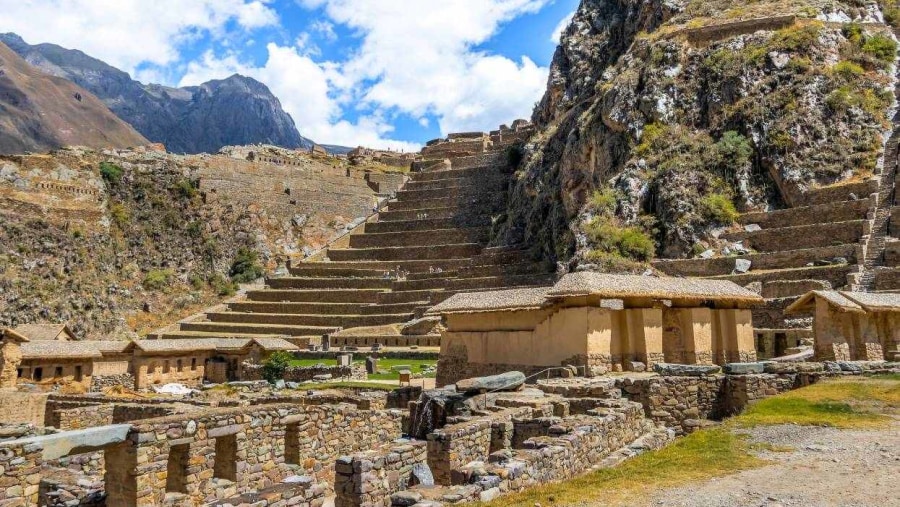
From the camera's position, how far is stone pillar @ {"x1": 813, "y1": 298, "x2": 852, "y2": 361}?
17.6 m

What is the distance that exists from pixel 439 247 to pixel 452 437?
5741cm

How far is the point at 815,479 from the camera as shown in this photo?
23.5ft

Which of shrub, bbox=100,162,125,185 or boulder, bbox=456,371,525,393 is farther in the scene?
shrub, bbox=100,162,125,185

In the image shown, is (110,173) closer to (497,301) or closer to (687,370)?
(497,301)

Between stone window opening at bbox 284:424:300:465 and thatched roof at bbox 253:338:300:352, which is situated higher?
thatched roof at bbox 253:338:300:352

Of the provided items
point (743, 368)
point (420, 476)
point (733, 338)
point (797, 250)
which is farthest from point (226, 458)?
point (797, 250)

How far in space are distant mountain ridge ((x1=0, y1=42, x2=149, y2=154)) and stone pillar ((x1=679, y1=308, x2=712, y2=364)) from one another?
9827cm

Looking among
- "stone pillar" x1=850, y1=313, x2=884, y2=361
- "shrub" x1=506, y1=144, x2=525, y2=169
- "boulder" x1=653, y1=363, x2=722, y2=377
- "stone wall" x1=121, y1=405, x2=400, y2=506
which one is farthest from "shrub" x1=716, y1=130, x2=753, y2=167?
"stone wall" x1=121, y1=405, x2=400, y2=506

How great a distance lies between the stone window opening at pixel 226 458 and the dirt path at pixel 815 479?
5452 millimetres

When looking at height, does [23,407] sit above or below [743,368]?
below

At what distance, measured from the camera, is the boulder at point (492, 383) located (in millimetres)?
13461

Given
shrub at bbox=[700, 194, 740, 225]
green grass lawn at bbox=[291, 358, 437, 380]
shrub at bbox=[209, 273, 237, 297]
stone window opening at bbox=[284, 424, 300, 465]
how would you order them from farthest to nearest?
shrub at bbox=[209, 273, 237, 297], shrub at bbox=[700, 194, 740, 225], green grass lawn at bbox=[291, 358, 437, 380], stone window opening at bbox=[284, 424, 300, 465]

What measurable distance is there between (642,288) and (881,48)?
40778 mm

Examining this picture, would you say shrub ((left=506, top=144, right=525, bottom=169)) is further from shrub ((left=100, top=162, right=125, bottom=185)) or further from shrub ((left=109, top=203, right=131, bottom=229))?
shrub ((left=100, top=162, right=125, bottom=185))
